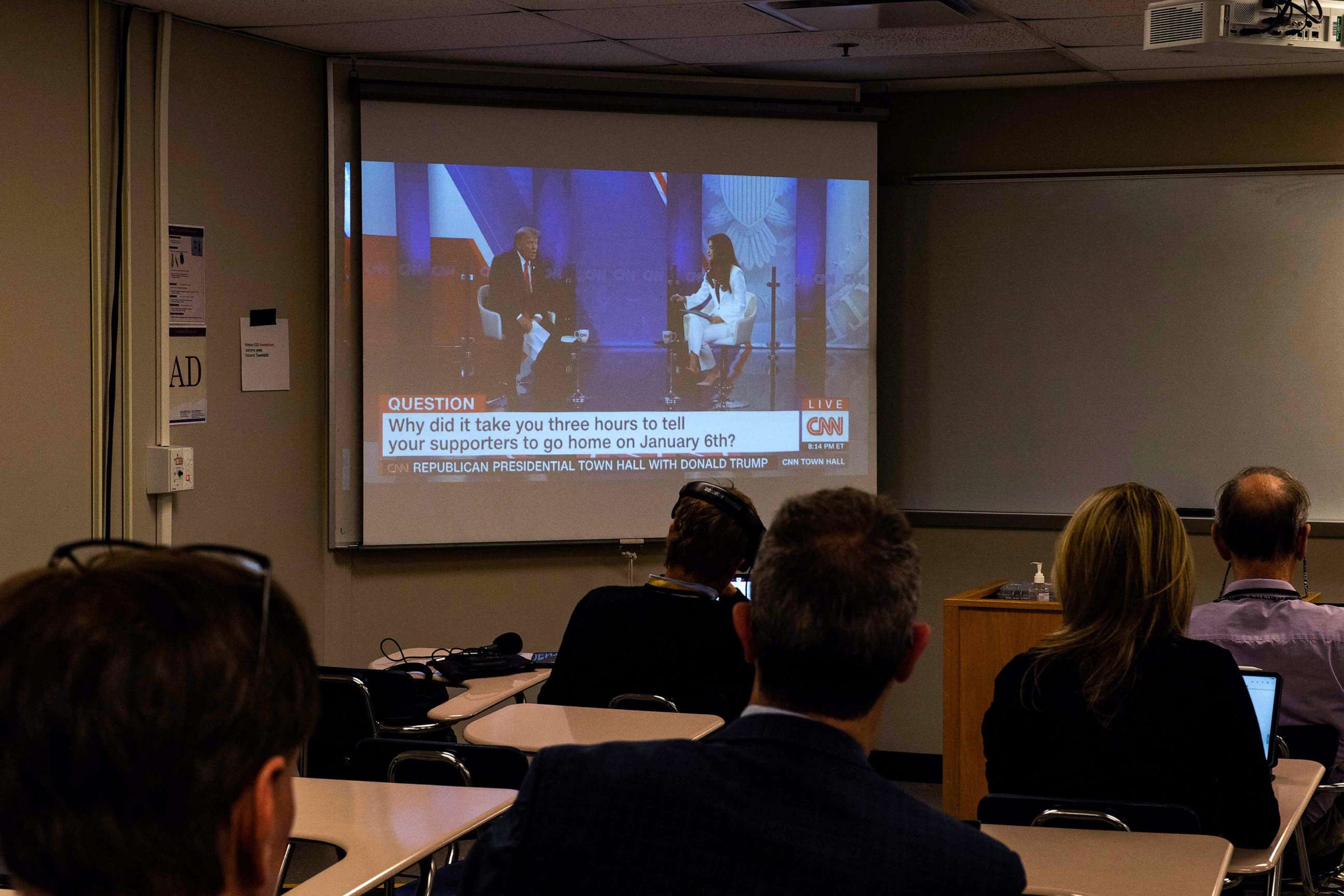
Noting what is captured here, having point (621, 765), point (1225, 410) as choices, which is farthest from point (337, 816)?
point (1225, 410)

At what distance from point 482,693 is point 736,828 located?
2.20m

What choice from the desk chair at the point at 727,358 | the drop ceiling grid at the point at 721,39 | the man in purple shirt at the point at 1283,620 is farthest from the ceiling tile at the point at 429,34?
the man in purple shirt at the point at 1283,620

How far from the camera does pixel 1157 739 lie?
2178 mm

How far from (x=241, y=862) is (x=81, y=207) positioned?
142 inches

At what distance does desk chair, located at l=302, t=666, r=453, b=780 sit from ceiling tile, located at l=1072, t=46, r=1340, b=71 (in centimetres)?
333

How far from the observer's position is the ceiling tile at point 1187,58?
4.67 m

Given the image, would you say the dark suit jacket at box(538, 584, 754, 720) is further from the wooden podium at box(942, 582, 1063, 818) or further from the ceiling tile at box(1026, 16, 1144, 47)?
the ceiling tile at box(1026, 16, 1144, 47)

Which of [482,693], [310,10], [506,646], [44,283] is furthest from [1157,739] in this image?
[310,10]

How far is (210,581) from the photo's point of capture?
2.43ft

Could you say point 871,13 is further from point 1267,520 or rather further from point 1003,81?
point 1267,520

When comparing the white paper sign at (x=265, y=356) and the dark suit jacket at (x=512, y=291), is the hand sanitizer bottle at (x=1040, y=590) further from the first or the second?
the white paper sign at (x=265, y=356)

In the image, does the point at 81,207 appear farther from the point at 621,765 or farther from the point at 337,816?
the point at 621,765

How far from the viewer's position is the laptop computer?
2410 millimetres

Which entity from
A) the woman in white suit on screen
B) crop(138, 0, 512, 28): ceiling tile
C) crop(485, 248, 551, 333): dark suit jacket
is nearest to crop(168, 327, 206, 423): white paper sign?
crop(138, 0, 512, 28): ceiling tile
